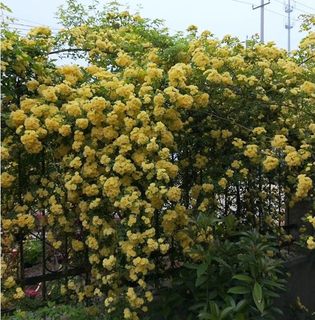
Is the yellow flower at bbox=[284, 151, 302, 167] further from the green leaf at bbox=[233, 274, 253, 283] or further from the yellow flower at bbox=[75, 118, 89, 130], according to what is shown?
the yellow flower at bbox=[75, 118, 89, 130]

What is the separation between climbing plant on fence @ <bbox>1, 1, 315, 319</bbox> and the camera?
243cm

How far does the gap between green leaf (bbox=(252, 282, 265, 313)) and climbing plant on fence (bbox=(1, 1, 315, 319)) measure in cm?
2

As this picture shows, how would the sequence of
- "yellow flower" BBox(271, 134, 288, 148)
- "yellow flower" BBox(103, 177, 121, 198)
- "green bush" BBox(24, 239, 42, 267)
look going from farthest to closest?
"green bush" BBox(24, 239, 42, 267), "yellow flower" BBox(271, 134, 288, 148), "yellow flower" BBox(103, 177, 121, 198)

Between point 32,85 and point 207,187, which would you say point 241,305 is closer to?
point 207,187

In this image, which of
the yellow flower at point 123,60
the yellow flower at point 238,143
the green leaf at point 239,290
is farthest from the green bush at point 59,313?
the yellow flower at point 123,60

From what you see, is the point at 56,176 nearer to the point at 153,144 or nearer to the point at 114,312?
the point at 153,144

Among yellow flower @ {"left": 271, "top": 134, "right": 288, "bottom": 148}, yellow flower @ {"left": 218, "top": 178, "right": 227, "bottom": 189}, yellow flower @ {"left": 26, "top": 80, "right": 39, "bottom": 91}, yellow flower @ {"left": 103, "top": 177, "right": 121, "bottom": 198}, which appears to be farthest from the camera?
yellow flower @ {"left": 218, "top": 178, "right": 227, "bottom": 189}

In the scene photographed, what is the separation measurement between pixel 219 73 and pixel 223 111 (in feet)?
0.86

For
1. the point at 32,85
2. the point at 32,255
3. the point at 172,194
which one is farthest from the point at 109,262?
the point at 32,255

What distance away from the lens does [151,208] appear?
2.42 metres

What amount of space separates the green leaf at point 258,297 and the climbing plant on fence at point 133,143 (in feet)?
0.05

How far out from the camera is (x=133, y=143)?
2.47 m

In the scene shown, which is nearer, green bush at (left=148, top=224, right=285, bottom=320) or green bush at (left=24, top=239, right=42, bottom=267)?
green bush at (left=148, top=224, right=285, bottom=320)

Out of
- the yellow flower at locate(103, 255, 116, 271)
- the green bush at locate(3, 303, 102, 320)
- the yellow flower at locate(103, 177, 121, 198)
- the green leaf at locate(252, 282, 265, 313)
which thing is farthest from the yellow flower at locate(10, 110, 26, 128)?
the green leaf at locate(252, 282, 265, 313)
